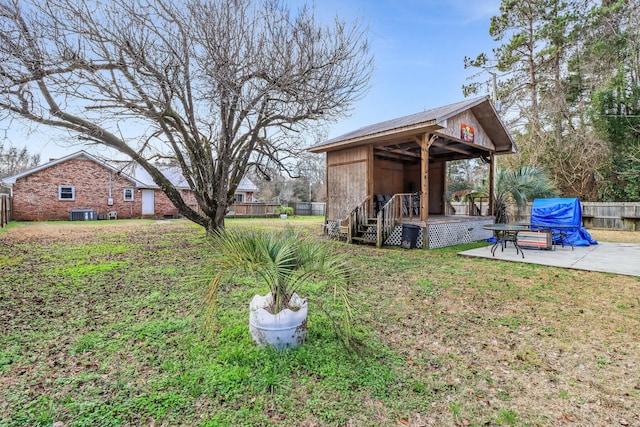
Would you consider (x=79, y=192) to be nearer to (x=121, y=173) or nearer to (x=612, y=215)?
(x=121, y=173)

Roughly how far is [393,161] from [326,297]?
10.0 metres

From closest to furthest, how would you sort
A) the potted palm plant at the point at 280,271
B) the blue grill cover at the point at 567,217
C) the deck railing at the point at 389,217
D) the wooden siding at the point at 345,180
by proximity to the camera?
1. the potted palm plant at the point at 280,271
2. the blue grill cover at the point at 567,217
3. the deck railing at the point at 389,217
4. the wooden siding at the point at 345,180

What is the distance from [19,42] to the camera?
5672 millimetres

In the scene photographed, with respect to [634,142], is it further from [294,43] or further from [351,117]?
[294,43]

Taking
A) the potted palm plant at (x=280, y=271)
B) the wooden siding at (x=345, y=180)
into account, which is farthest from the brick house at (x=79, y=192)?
the potted palm plant at (x=280, y=271)

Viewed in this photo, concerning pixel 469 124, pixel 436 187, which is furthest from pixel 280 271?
pixel 436 187

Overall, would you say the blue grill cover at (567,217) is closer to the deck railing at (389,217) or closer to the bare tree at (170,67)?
the deck railing at (389,217)

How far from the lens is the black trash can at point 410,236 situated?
864 centimetres

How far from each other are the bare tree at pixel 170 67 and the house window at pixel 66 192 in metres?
13.0

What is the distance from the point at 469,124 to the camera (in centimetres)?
991

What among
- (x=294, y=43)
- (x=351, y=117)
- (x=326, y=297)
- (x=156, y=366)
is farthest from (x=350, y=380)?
(x=351, y=117)

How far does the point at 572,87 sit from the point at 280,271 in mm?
21564

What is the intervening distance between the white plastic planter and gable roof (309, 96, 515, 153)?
659 cm

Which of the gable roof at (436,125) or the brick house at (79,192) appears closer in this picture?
the gable roof at (436,125)
